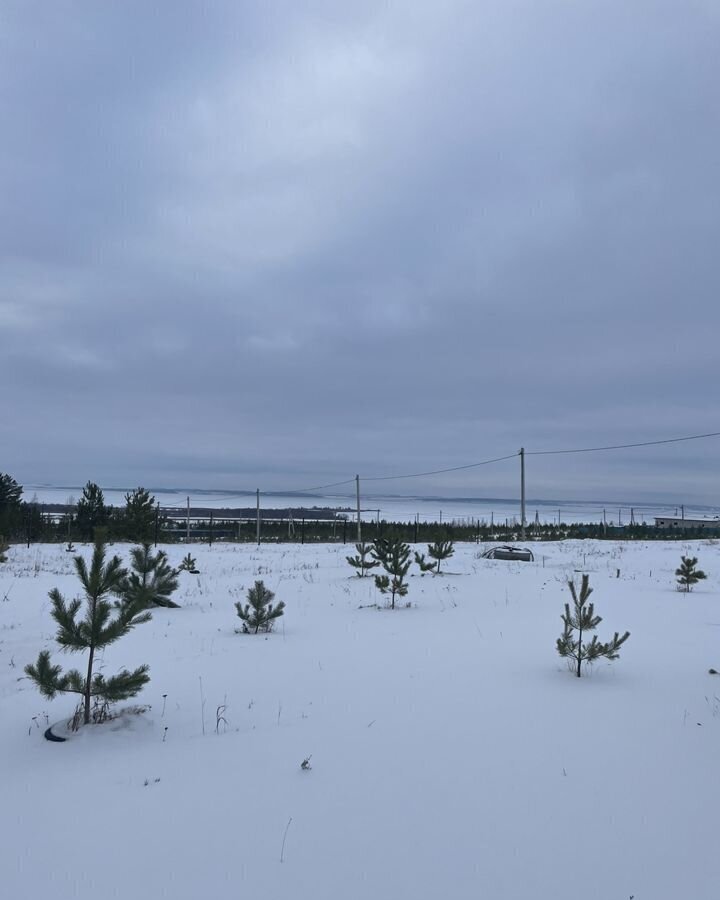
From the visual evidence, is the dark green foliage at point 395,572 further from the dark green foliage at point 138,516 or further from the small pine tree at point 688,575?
the dark green foliage at point 138,516

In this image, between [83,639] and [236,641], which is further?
[236,641]

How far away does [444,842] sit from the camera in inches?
122

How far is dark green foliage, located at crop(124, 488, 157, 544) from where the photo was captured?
2706 cm

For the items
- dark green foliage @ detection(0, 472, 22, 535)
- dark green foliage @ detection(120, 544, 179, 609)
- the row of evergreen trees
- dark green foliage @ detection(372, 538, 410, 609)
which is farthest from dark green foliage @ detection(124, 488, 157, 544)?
dark green foliage @ detection(372, 538, 410, 609)

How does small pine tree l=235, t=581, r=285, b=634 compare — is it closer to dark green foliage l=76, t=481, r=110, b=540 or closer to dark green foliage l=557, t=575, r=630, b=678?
dark green foliage l=557, t=575, r=630, b=678

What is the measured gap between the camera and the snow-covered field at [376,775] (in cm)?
286

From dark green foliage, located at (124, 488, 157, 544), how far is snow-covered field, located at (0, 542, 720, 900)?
19.4 m

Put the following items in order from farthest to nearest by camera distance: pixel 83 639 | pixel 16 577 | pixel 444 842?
pixel 16 577 < pixel 83 639 < pixel 444 842

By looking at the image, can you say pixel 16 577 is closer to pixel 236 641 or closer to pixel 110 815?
pixel 236 641

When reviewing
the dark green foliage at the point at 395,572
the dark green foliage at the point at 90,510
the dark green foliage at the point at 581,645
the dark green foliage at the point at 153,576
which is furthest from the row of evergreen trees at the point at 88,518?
the dark green foliage at the point at 581,645

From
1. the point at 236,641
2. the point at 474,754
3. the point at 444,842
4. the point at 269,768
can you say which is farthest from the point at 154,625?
the point at 444,842

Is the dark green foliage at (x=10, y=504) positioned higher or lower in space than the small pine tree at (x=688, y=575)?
higher

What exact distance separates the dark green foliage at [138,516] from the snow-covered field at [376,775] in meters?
19.4

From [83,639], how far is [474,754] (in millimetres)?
3550
